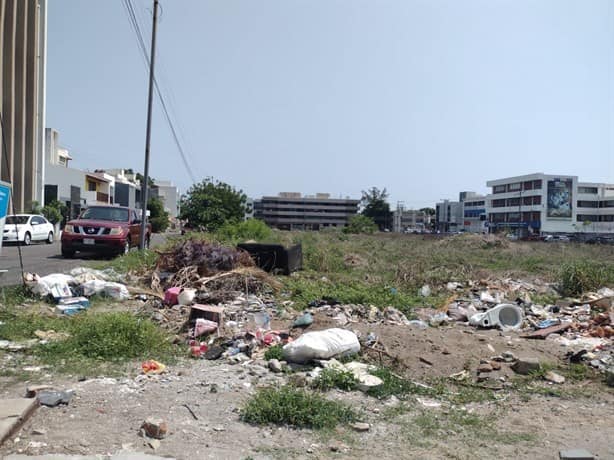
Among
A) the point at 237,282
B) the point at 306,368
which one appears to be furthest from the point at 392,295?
the point at 306,368

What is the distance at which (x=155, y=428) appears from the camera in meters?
3.93

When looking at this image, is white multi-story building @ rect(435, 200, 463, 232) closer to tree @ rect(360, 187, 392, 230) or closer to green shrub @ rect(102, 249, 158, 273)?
tree @ rect(360, 187, 392, 230)

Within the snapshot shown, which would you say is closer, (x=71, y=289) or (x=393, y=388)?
(x=393, y=388)

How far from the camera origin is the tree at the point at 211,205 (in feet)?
125

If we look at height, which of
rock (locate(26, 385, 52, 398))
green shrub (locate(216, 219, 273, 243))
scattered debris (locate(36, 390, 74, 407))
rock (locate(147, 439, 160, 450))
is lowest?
rock (locate(147, 439, 160, 450))

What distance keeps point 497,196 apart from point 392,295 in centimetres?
11617

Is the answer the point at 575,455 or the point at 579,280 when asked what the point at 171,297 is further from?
the point at 579,280

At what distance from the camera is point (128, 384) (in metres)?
5.04

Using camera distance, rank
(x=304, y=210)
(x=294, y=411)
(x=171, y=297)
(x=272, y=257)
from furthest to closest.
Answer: (x=304, y=210) → (x=272, y=257) → (x=171, y=297) → (x=294, y=411)

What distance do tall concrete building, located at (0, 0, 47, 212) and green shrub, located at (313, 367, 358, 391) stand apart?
34932 millimetres

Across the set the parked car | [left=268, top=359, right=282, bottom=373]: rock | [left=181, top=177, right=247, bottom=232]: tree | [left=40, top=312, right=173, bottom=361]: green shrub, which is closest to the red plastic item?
[left=40, top=312, right=173, bottom=361]: green shrub

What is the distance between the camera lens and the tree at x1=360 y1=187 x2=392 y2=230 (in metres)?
134

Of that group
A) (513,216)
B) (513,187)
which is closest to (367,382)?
(513,216)

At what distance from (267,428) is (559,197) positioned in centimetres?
11066
